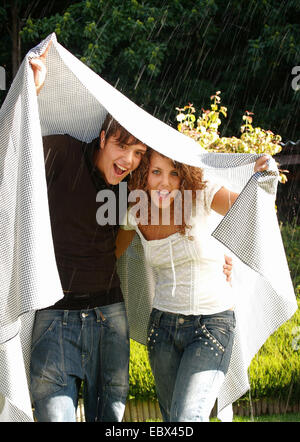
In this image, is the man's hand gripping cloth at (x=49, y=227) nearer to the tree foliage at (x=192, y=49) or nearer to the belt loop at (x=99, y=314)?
the belt loop at (x=99, y=314)

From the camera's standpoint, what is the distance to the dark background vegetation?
1241cm

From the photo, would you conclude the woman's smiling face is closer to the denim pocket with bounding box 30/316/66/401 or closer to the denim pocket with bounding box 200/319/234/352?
the denim pocket with bounding box 200/319/234/352

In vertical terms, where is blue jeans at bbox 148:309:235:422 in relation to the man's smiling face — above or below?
below

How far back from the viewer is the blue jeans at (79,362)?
8.80 ft

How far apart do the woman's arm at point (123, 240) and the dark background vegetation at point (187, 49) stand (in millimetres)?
9111

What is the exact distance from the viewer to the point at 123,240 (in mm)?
3162

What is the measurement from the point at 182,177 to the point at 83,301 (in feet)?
2.42

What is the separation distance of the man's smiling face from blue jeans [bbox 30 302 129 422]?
60 centimetres

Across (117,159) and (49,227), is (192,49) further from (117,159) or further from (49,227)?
(49,227)

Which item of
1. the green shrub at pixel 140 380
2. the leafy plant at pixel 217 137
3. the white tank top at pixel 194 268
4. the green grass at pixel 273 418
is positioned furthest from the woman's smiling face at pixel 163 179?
the leafy plant at pixel 217 137

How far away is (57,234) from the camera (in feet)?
9.26

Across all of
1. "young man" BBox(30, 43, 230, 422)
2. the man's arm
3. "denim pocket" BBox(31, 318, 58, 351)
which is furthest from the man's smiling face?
"denim pocket" BBox(31, 318, 58, 351)
